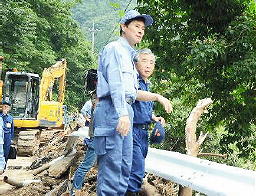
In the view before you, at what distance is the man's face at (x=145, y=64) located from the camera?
386 centimetres

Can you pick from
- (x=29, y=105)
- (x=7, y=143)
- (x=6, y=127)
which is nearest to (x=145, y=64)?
(x=7, y=143)

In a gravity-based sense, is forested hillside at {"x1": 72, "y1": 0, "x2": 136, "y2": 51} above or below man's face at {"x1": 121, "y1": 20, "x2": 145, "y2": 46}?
above

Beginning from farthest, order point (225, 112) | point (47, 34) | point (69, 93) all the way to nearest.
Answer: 1. point (69, 93)
2. point (47, 34)
3. point (225, 112)

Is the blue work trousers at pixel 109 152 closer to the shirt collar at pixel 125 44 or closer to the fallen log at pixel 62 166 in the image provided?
the shirt collar at pixel 125 44

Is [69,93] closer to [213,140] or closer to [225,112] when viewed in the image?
[213,140]

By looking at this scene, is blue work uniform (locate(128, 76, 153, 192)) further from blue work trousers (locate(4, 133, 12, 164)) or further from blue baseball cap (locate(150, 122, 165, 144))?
blue work trousers (locate(4, 133, 12, 164))

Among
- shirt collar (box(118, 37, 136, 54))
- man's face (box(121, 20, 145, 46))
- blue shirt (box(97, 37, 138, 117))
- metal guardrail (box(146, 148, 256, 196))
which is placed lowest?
metal guardrail (box(146, 148, 256, 196))

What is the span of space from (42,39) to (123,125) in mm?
36134

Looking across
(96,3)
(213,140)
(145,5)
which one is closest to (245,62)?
(145,5)

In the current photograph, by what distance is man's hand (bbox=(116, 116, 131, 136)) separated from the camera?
3.16m

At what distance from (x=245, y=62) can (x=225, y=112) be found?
8.39 feet

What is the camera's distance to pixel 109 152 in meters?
3.29

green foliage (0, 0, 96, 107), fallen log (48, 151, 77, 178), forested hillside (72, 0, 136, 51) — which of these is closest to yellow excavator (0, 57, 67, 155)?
green foliage (0, 0, 96, 107)

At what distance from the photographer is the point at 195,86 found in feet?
36.7
